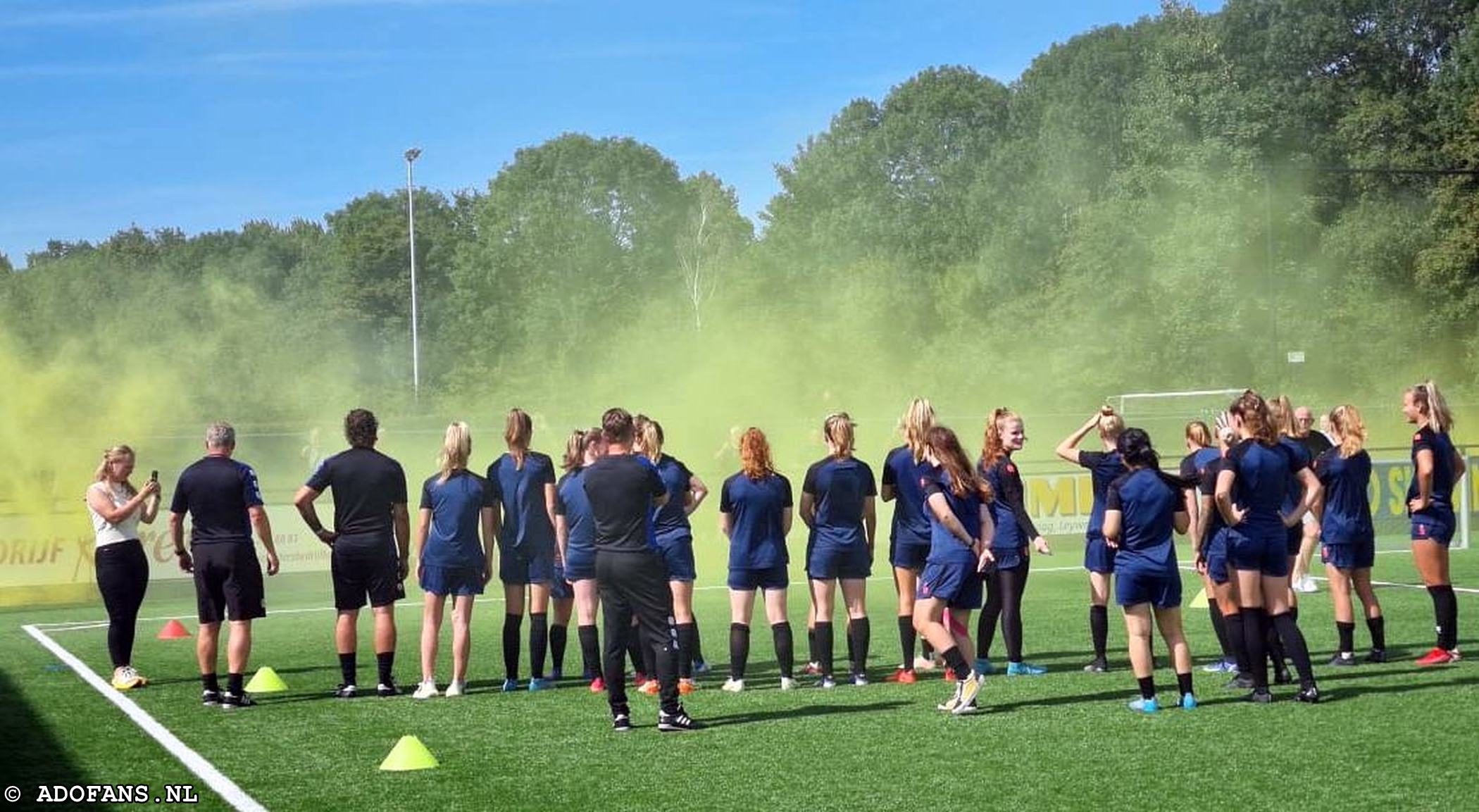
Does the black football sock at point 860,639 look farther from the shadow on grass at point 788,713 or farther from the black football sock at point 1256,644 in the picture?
the black football sock at point 1256,644

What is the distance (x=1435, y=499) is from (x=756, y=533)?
501 cm

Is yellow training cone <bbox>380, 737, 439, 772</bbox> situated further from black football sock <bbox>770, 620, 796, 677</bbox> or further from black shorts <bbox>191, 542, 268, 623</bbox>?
black football sock <bbox>770, 620, 796, 677</bbox>

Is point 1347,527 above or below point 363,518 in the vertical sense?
below

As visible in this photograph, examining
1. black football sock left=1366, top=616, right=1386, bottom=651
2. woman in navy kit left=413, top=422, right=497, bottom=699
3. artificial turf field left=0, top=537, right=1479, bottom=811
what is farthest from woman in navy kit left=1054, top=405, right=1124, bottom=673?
woman in navy kit left=413, top=422, right=497, bottom=699

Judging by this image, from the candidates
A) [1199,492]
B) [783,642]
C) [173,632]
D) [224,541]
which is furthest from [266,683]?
[1199,492]

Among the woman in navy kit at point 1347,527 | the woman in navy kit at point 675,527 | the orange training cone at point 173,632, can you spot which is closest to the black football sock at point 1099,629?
the woman in navy kit at point 1347,527

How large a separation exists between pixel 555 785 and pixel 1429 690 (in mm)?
5934

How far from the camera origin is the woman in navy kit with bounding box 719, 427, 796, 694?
11188 mm

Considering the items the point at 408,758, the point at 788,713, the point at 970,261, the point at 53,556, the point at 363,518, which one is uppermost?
the point at 970,261

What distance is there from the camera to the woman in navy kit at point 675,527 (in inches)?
441

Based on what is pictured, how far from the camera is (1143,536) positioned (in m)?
9.48

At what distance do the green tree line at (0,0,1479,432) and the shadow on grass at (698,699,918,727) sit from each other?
3479 centimetres

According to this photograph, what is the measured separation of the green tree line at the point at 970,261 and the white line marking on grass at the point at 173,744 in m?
35.4

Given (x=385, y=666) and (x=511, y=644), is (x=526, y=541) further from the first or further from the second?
(x=385, y=666)
